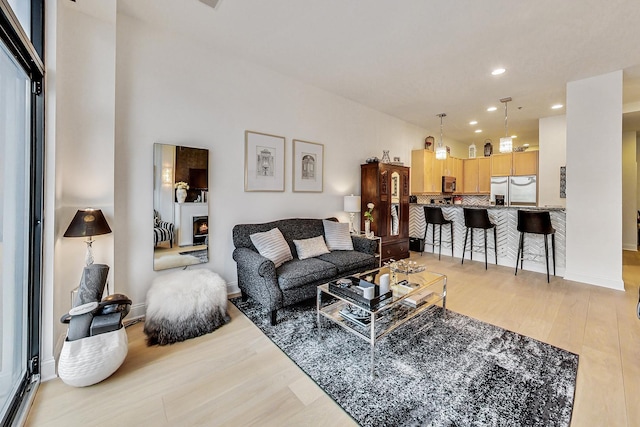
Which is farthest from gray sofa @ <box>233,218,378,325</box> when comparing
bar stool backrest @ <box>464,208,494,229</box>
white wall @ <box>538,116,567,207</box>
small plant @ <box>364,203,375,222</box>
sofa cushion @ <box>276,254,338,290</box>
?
white wall @ <box>538,116,567,207</box>

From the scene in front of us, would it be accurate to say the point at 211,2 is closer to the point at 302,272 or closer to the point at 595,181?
the point at 302,272

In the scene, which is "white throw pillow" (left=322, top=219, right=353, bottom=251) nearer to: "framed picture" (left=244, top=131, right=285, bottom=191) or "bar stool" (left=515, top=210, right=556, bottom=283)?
"framed picture" (left=244, top=131, right=285, bottom=191)

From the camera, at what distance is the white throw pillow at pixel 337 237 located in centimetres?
354

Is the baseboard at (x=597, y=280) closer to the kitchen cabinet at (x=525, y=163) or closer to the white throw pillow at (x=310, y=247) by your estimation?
the kitchen cabinet at (x=525, y=163)

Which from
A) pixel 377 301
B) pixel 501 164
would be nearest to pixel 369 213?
pixel 377 301

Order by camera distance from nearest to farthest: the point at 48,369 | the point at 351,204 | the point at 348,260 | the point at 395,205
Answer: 1. the point at 48,369
2. the point at 348,260
3. the point at 351,204
4. the point at 395,205

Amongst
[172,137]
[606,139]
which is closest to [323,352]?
[172,137]

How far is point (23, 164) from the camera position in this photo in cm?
158

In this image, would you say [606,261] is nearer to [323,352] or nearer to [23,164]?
[323,352]

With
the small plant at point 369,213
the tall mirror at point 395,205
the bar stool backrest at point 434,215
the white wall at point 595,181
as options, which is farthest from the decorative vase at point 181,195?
the white wall at point 595,181

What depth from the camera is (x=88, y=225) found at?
197cm

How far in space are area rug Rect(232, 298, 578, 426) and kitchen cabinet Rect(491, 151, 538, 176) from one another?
5.25m

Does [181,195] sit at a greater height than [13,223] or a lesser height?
greater

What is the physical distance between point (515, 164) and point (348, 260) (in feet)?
18.5
